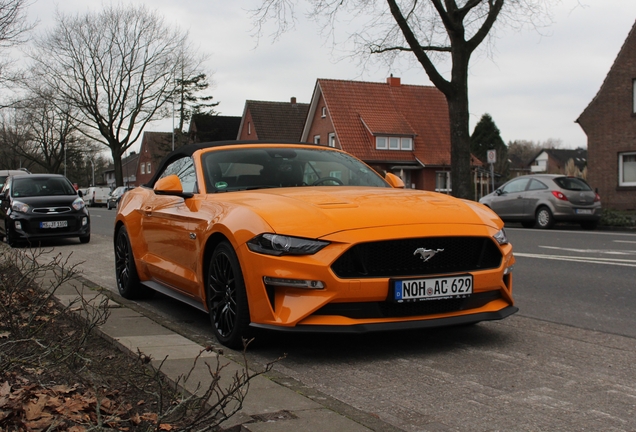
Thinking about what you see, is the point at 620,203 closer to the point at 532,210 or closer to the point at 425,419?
the point at 532,210

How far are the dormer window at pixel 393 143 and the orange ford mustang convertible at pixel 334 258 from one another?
46.9 meters

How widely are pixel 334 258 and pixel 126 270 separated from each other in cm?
379

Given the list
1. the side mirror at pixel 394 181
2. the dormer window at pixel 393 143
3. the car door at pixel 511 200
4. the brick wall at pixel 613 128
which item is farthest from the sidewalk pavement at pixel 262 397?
the dormer window at pixel 393 143

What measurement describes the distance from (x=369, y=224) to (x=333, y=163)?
6.16 feet

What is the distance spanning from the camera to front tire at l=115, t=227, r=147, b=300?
7504mm

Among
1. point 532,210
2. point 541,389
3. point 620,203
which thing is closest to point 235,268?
point 541,389

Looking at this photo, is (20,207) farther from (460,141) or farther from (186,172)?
(460,141)

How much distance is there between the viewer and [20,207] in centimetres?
1585

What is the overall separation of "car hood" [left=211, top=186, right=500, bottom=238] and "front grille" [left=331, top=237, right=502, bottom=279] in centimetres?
14

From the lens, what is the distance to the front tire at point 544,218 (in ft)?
68.0

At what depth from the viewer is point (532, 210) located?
2139 cm

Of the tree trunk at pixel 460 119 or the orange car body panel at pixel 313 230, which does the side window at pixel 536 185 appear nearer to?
the tree trunk at pixel 460 119

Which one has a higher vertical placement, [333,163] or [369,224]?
[333,163]

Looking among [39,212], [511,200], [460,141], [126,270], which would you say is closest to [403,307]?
[126,270]
